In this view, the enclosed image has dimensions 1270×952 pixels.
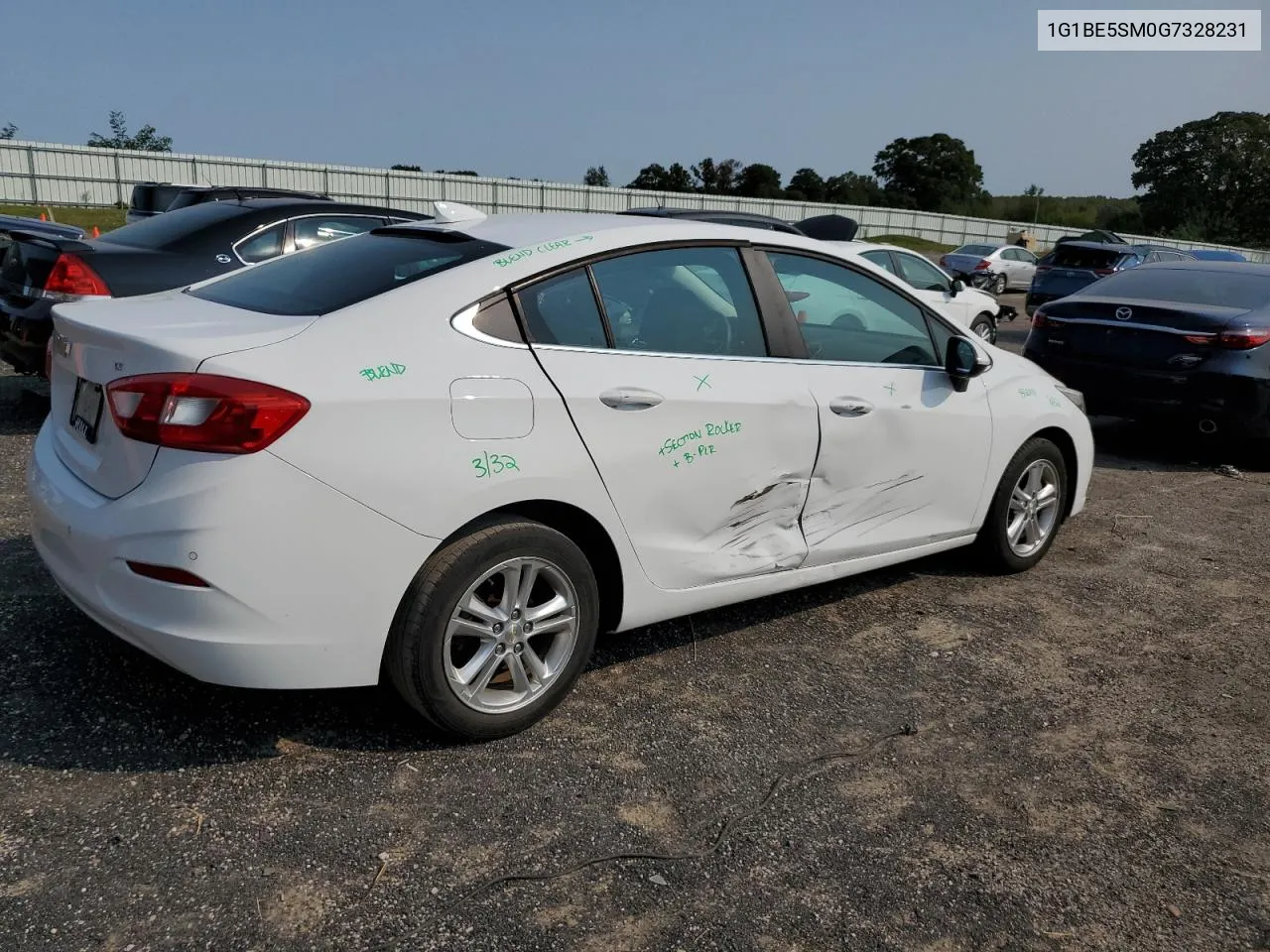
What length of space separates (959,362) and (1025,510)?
1040mm

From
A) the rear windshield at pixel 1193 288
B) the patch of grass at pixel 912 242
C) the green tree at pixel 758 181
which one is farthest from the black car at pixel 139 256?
the green tree at pixel 758 181

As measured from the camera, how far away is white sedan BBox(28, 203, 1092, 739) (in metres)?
2.85

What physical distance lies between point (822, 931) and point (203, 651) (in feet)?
5.73

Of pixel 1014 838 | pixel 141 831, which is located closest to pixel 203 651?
pixel 141 831

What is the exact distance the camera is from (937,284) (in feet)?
42.8

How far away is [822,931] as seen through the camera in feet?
8.50

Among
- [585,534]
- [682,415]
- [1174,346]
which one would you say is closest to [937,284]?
[1174,346]

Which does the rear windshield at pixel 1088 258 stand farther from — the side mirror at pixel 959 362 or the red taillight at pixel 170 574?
the red taillight at pixel 170 574

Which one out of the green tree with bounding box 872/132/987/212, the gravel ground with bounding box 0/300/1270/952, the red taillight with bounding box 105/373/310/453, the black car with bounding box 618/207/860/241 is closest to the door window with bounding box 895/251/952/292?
the black car with bounding box 618/207/860/241

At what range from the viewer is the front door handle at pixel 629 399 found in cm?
342

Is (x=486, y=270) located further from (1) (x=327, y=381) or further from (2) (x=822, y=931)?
(2) (x=822, y=931)

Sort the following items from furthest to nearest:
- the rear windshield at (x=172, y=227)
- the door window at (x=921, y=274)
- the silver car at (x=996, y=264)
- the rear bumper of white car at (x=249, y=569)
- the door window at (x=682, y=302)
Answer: the silver car at (x=996, y=264) < the door window at (x=921, y=274) < the rear windshield at (x=172, y=227) < the door window at (x=682, y=302) < the rear bumper of white car at (x=249, y=569)

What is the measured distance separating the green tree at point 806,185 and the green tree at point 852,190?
538 mm

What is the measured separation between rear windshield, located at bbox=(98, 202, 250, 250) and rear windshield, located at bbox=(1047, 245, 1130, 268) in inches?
667
